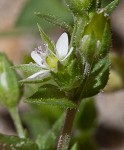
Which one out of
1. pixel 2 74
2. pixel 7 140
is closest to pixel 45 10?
pixel 2 74

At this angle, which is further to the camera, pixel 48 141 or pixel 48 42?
pixel 48 141

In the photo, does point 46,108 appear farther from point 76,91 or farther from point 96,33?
point 96,33

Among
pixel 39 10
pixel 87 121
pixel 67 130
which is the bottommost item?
pixel 87 121

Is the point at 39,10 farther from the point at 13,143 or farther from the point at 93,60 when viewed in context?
the point at 93,60

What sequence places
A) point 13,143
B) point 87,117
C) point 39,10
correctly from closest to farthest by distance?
point 13,143 < point 87,117 < point 39,10

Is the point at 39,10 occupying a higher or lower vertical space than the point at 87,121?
higher

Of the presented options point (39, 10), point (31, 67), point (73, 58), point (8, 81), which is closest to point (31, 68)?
point (31, 67)

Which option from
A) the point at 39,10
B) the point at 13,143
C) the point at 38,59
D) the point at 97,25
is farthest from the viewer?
the point at 39,10
